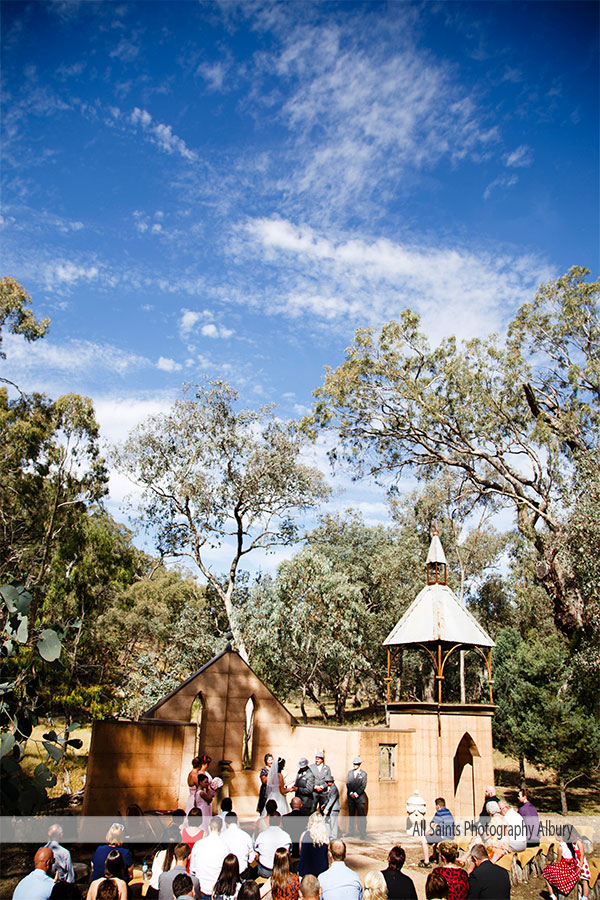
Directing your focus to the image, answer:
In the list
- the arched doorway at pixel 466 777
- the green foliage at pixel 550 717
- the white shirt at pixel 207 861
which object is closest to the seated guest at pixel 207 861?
the white shirt at pixel 207 861

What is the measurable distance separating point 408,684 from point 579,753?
1940cm

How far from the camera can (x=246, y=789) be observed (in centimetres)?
1148

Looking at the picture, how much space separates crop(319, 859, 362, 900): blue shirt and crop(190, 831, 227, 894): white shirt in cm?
114

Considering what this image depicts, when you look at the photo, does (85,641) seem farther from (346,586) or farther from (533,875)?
(533,875)

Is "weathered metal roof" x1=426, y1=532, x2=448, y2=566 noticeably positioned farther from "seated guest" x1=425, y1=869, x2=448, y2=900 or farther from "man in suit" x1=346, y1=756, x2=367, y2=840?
"seated guest" x1=425, y1=869, x2=448, y2=900

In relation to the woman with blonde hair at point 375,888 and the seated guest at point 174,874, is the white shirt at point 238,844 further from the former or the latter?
the woman with blonde hair at point 375,888

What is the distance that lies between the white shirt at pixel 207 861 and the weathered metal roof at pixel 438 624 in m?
9.03

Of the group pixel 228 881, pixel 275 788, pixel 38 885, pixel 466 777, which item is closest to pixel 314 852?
pixel 228 881

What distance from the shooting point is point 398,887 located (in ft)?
17.7

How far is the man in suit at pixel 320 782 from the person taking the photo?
926 cm

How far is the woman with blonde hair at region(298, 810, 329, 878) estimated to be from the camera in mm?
6504

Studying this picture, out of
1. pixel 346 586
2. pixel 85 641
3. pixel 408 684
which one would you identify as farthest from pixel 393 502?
pixel 85 641

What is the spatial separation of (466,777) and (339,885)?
963 centimetres

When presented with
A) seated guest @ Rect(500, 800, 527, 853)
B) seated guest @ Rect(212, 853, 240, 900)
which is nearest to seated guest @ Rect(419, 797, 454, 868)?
seated guest @ Rect(500, 800, 527, 853)
